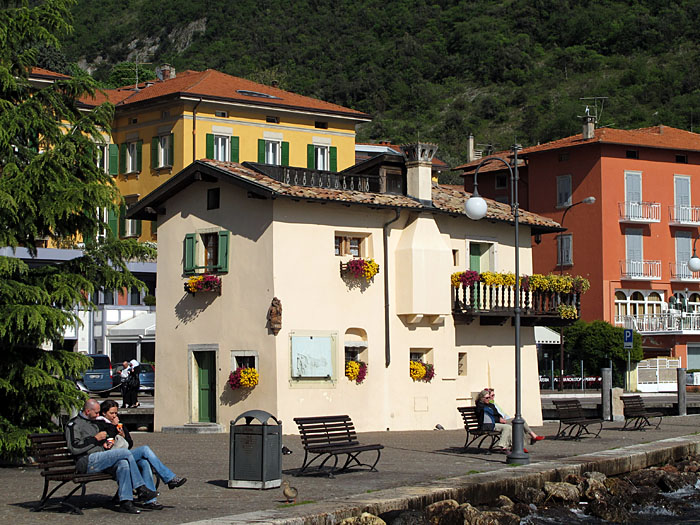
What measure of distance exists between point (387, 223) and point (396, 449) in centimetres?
795

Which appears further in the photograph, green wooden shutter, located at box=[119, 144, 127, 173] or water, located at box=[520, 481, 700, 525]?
green wooden shutter, located at box=[119, 144, 127, 173]

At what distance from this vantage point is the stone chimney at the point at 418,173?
30969 mm

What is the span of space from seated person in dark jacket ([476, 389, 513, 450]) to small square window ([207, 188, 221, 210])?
387 inches

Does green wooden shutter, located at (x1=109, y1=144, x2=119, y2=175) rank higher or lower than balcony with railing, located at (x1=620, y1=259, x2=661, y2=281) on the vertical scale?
higher

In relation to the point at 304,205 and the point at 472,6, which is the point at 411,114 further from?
the point at 304,205

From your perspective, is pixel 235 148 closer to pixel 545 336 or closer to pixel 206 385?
pixel 545 336

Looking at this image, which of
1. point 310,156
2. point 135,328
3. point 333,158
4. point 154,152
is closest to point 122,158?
point 154,152

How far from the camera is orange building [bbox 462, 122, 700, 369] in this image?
2451 inches

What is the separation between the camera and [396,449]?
2372cm

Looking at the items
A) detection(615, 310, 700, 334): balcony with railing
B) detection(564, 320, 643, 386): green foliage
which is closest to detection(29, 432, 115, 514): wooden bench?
detection(564, 320, 643, 386): green foliage

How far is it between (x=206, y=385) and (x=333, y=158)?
37.9 meters

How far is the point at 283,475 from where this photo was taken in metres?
18.7

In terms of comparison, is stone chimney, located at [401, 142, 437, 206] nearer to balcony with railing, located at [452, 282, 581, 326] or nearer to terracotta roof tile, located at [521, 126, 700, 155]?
balcony with railing, located at [452, 282, 581, 326]

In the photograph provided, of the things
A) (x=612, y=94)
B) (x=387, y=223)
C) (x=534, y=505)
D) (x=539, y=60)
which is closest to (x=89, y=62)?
(x=539, y=60)
